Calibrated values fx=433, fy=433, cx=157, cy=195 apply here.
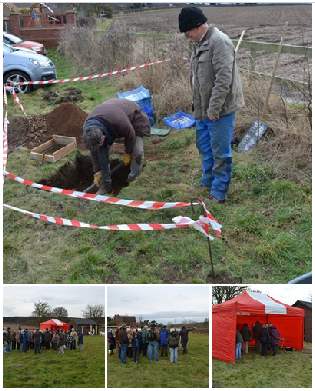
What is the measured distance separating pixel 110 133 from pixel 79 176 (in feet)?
6.26

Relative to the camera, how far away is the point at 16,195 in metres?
6.24

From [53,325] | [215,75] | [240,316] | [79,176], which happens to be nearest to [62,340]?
[53,325]

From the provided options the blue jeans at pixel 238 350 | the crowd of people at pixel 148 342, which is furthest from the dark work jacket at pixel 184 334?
the blue jeans at pixel 238 350

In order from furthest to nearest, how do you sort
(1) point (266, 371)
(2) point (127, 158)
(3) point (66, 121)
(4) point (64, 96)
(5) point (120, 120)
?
(4) point (64, 96) < (3) point (66, 121) < (2) point (127, 158) < (5) point (120, 120) < (1) point (266, 371)

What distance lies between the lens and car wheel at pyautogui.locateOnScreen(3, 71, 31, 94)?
A: 456 inches

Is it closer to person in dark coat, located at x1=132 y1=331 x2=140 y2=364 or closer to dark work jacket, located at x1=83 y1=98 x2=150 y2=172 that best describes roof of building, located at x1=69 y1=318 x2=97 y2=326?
person in dark coat, located at x1=132 y1=331 x2=140 y2=364

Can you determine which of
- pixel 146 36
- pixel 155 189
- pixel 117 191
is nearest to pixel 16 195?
pixel 117 191

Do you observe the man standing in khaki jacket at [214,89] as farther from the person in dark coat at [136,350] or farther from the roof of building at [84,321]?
the roof of building at [84,321]

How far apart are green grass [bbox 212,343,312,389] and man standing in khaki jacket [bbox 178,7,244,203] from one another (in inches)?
77.9

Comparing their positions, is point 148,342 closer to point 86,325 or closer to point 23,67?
point 86,325

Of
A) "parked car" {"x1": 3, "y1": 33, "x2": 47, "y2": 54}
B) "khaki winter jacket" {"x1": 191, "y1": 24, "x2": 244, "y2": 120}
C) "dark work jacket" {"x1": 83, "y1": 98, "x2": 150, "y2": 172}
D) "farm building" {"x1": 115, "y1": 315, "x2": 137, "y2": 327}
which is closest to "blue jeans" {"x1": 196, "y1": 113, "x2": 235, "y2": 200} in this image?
"khaki winter jacket" {"x1": 191, "y1": 24, "x2": 244, "y2": 120}

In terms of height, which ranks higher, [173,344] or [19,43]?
[19,43]

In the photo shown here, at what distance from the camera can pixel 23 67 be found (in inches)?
457

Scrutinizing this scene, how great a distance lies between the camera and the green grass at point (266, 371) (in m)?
3.66
